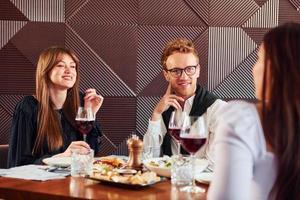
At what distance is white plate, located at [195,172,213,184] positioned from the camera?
235cm

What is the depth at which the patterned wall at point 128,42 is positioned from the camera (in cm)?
449

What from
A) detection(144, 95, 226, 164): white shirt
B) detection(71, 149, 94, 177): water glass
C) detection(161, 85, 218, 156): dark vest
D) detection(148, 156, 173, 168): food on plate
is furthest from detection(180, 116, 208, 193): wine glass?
detection(161, 85, 218, 156): dark vest

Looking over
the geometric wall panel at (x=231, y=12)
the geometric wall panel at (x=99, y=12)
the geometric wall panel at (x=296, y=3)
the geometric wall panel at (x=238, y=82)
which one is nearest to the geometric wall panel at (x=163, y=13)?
the geometric wall panel at (x=99, y=12)

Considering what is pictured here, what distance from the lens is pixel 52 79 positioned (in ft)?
12.2

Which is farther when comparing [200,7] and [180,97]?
[200,7]

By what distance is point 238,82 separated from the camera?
4590 millimetres

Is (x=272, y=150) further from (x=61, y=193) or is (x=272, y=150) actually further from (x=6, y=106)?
(x=6, y=106)

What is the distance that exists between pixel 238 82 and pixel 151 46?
852mm

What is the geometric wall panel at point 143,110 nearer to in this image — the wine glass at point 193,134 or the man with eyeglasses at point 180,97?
the man with eyeglasses at point 180,97

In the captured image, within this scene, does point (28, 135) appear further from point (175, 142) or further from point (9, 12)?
point (9, 12)

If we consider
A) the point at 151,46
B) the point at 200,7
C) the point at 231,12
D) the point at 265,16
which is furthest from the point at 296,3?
the point at 151,46

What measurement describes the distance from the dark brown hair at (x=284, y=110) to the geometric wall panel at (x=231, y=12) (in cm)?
308

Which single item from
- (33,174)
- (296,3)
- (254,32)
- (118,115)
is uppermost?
(296,3)

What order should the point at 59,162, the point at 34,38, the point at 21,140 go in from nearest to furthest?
the point at 59,162, the point at 21,140, the point at 34,38
